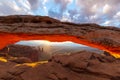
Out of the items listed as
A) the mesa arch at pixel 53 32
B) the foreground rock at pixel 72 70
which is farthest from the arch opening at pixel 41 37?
the foreground rock at pixel 72 70

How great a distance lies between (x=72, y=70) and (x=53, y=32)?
7.04 ft

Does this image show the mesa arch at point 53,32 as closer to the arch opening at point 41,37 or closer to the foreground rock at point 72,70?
the arch opening at point 41,37

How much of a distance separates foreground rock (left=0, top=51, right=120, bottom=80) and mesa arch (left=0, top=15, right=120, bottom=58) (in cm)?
91

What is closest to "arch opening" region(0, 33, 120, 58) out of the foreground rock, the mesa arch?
the mesa arch

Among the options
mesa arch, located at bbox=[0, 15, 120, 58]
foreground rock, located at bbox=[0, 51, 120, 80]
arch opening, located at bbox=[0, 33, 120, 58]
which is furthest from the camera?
foreground rock, located at bbox=[0, 51, 120, 80]

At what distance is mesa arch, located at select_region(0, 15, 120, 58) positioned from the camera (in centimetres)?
964

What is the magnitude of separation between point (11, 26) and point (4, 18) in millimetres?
645

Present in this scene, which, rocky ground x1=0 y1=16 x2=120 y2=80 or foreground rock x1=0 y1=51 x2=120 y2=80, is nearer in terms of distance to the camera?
rocky ground x1=0 y1=16 x2=120 y2=80

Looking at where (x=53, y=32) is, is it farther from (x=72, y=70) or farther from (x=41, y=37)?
(x=72, y=70)

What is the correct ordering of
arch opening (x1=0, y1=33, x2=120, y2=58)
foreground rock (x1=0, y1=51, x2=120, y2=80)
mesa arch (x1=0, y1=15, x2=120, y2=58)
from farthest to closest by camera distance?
foreground rock (x1=0, y1=51, x2=120, y2=80) < arch opening (x1=0, y1=33, x2=120, y2=58) < mesa arch (x1=0, y1=15, x2=120, y2=58)

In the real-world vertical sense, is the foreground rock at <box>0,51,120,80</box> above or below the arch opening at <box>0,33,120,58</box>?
below

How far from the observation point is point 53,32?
9719mm

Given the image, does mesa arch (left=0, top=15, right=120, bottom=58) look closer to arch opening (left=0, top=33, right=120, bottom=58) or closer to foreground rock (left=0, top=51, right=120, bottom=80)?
arch opening (left=0, top=33, right=120, bottom=58)

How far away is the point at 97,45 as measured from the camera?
998 centimetres
